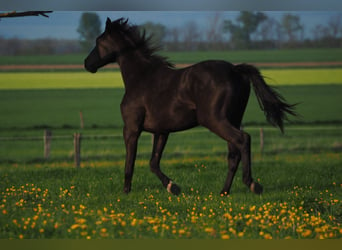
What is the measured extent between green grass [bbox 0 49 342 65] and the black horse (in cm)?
2262

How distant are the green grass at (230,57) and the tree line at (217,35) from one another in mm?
703

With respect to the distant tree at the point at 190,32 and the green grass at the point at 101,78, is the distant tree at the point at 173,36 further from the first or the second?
the green grass at the point at 101,78

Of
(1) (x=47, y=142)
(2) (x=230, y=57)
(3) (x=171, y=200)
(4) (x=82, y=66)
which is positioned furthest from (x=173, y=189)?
(4) (x=82, y=66)

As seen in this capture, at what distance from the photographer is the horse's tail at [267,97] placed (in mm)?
8945

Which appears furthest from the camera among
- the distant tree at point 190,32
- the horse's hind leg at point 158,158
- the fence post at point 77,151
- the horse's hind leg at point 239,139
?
the distant tree at point 190,32

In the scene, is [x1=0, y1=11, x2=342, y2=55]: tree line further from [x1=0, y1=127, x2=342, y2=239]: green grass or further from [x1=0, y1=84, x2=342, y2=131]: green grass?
[x1=0, y1=127, x2=342, y2=239]: green grass

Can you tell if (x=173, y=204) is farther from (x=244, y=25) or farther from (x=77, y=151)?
(x=244, y=25)

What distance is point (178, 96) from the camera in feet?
29.6

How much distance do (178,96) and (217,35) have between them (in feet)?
76.8

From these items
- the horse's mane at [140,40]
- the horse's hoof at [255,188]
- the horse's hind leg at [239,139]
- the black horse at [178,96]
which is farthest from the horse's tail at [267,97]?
the horse's mane at [140,40]

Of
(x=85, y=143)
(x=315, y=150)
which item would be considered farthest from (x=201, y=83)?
(x=85, y=143)

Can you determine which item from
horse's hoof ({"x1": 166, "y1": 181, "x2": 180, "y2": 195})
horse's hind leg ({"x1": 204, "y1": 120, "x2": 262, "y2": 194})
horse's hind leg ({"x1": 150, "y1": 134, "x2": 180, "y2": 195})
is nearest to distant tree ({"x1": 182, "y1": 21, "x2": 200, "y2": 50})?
horse's hind leg ({"x1": 150, "y1": 134, "x2": 180, "y2": 195})

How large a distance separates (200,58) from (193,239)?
1241 inches

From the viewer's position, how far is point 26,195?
30.1ft
